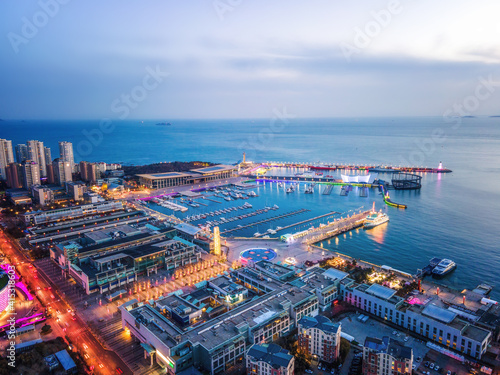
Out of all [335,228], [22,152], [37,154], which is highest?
[22,152]

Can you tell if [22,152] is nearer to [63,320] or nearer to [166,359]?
[63,320]

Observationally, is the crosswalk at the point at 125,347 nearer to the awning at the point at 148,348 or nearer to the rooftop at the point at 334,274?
the awning at the point at 148,348

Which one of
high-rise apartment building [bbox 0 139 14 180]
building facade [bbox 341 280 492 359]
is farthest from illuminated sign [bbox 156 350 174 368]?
high-rise apartment building [bbox 0 139 14 180]

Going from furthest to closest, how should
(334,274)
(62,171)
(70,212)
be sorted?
(62,171) < (70,212) < (334,274)


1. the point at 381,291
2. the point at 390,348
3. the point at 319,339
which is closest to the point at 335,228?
the point at 381,291

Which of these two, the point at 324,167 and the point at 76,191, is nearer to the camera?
the point at 76,191

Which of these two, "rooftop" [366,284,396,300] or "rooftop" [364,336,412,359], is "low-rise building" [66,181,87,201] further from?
"rooftop" [364,336,412,359]

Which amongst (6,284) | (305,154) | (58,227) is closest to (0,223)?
(58,227)
